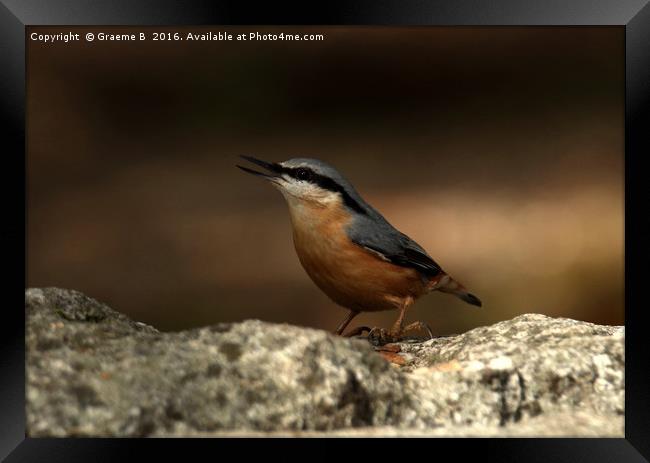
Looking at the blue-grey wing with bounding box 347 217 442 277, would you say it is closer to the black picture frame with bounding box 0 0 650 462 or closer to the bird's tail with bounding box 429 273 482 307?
the bird's tail with bounding box 429 273 482 307

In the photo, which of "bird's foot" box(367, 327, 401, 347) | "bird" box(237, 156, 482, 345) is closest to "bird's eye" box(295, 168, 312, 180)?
"bird" box(237, 156, 482, 345)

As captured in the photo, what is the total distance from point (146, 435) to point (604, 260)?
7.27 m

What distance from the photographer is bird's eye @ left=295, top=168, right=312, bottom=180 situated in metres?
4.99

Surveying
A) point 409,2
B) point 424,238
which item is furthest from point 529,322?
point 424,238

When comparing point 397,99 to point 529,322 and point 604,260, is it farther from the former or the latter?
point 529,322

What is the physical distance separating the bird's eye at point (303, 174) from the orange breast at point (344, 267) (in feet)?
0.56

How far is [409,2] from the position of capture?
2.82 meters

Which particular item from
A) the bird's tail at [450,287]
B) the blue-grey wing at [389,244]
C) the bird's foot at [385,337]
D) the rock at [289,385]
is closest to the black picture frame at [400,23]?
the rock at [289,385]

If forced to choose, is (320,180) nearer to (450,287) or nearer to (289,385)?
(450,287)

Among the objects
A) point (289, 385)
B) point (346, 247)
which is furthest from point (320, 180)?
point (289, 385)

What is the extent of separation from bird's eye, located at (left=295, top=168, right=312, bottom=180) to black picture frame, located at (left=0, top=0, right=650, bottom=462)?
2135 mm

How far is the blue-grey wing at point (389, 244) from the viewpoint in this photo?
4895mm

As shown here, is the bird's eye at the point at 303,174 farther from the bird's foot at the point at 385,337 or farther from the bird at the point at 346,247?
the bird's foot at the point at 385,337

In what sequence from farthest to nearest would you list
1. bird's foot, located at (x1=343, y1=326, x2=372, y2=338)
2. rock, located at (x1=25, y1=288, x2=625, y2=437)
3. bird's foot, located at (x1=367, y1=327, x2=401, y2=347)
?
bird's foot, located at (x1=343, y1=326, x2=372, y2=338), bird's foot, located at (x1=367, y1=327, x2=401, y2=347), rock, located at (x1=25, y1=288, x2=625, y2=437)
